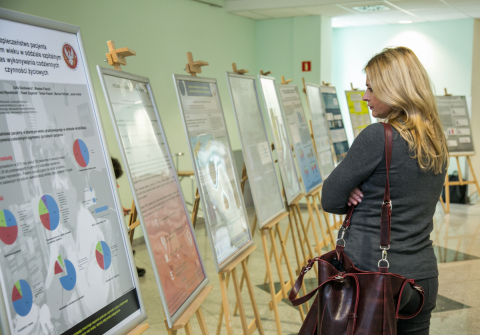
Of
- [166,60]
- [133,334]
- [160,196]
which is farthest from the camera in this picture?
[166,60]

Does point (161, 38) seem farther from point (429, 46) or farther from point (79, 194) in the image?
point (429, 46)

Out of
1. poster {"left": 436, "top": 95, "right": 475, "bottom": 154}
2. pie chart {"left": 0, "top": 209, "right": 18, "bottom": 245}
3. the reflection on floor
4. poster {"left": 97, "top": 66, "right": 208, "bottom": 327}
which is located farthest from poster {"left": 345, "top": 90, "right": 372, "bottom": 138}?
pie chart {"left": 0, "top": 209, "right": 18, "bottom": 245}

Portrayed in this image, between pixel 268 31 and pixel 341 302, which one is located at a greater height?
pixel 268 31

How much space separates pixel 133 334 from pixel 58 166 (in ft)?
1.93

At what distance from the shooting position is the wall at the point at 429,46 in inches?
272

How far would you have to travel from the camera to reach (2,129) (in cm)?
104

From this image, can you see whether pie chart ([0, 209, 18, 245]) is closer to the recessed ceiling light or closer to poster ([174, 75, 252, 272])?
poster ([174, 75, 252, 272])

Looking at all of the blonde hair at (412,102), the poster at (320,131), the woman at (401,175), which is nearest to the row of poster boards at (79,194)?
the woman at (401,175)

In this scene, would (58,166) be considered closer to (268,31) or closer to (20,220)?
(20,220)

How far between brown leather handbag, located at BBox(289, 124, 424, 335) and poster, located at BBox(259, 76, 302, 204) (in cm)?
163

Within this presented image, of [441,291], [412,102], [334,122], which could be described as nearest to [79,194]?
[412,102]

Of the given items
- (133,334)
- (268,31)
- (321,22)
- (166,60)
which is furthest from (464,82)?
(133,334)

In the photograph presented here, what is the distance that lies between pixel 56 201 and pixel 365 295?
3.28ft

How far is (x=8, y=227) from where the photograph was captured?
101 centimetres
